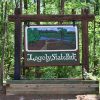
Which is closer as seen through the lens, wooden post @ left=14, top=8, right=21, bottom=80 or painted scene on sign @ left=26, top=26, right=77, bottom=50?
wooden post @ left=14, top=8, right=21, bottom=80

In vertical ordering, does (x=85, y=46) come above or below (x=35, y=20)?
below

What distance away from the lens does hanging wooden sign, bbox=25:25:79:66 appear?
881 centimetres

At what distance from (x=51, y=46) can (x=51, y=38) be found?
198 millimetres

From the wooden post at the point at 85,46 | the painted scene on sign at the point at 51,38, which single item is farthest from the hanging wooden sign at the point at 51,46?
the wooden post at the point at 85,46

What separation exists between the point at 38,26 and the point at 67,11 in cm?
927

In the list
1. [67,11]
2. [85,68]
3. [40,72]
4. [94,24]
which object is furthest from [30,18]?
[94,24]

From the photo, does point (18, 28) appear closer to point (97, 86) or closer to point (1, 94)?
point (1, 94)

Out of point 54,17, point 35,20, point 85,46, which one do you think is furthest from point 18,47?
point 85,46

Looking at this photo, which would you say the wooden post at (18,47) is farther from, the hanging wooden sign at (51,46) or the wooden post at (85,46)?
the wooden post at (85,46)

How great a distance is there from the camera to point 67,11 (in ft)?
59.0

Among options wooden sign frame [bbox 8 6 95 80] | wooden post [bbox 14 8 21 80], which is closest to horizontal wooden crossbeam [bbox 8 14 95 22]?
wooden sign frame [bbox 8 6 95 80]

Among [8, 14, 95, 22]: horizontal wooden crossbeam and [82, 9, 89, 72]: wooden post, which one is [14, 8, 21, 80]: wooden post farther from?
[82, 9, 89, 72]: wooden post

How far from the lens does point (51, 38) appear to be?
8.85 m

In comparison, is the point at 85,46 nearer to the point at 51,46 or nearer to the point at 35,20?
the point at 51,46
